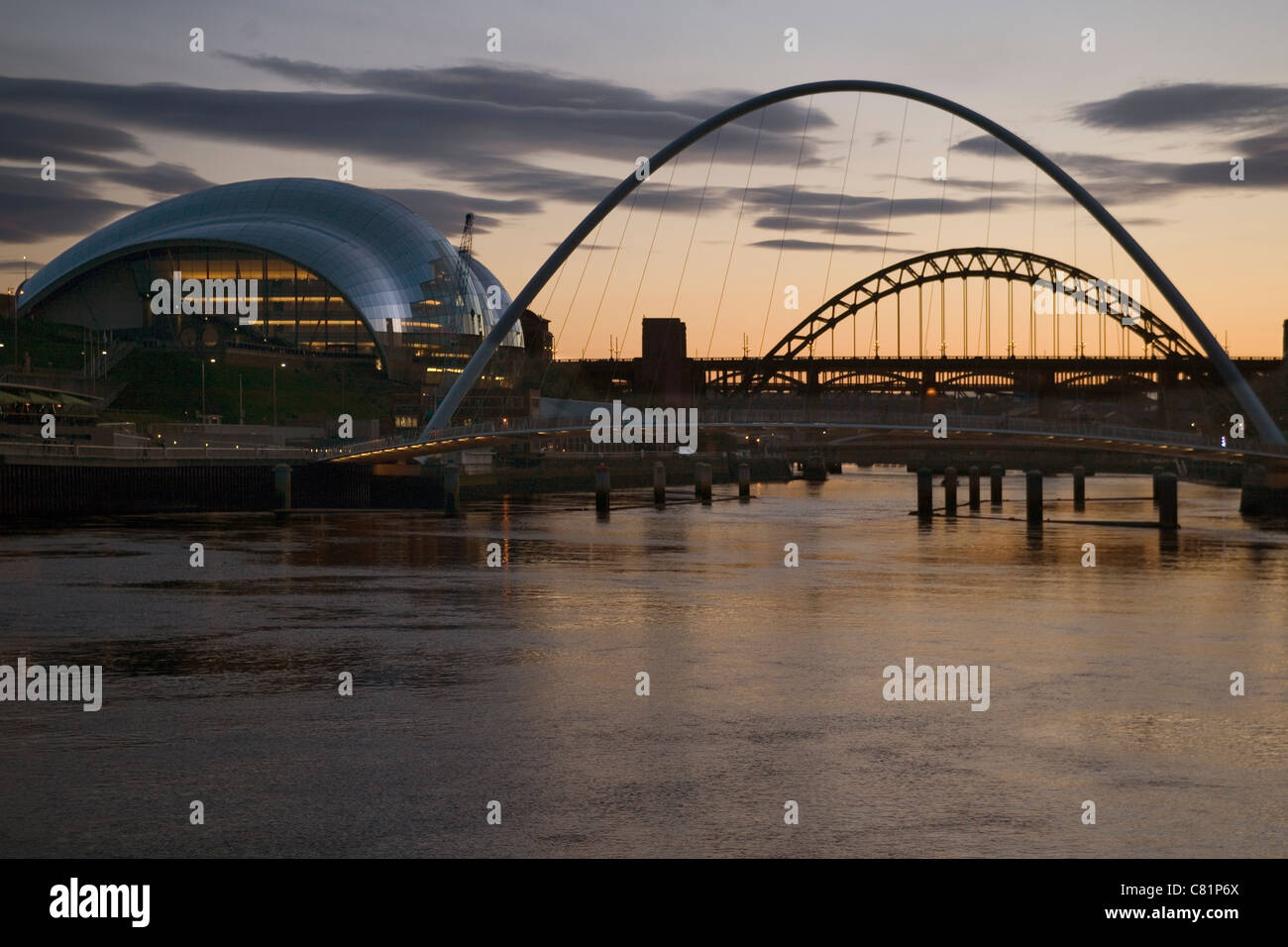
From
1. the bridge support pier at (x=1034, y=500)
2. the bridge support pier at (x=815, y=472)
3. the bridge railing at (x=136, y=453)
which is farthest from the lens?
the bridge support pier at (x=815, y=472)

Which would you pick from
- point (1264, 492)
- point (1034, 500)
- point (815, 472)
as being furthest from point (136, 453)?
point (815, 472)

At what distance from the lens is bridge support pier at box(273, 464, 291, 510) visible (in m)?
56.3

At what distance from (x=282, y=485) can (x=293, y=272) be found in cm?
7284

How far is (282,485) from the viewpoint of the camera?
2231 inches

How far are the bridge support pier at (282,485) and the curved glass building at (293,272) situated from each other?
6557cm

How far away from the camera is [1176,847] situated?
9.66 m

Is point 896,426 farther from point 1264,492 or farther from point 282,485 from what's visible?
point 282,485

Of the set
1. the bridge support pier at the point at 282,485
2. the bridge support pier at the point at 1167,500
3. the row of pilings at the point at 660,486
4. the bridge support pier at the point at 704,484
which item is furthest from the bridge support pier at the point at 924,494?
the bridge support pier at the point at 282,485

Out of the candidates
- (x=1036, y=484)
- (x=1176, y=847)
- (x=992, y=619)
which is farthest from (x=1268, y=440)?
(x=1176, y=847)

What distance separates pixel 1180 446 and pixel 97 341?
272ft

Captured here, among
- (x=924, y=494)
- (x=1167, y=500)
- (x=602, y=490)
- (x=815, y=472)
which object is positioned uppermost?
(x=602, y=490)

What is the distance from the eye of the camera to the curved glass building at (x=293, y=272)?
405 ft

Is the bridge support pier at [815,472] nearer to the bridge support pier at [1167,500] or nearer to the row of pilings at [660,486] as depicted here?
the row of pilings at [660,486]

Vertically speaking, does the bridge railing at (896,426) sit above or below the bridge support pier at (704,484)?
above
